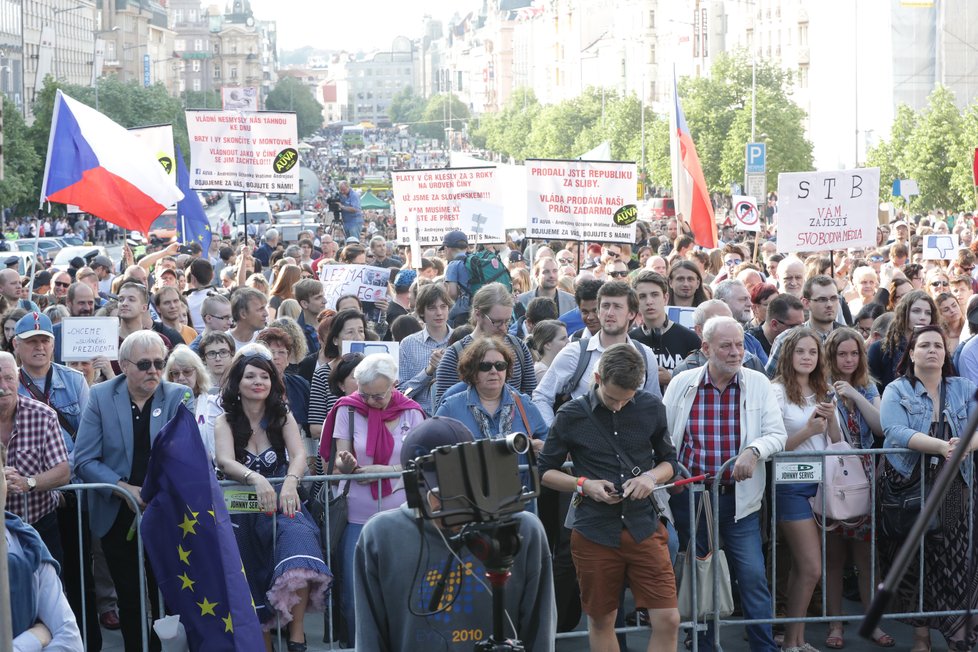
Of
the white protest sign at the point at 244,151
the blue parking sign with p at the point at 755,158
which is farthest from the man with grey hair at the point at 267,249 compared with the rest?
the blue parking sign with p at the point at 755,158

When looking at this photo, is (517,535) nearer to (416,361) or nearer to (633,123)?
(416,361)

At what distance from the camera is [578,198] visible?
14625 millimetres

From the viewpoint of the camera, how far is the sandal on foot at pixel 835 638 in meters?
7.21

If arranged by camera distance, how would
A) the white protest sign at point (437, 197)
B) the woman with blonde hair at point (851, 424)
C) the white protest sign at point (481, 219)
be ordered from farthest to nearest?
the white protest sign at point (481, 219)
the white protest sign at point (437, 197)
the woman with blonde hair at point (851, 424)

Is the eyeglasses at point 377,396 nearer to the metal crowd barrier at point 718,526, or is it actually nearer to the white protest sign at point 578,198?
the metal crowd barrier at point 718,526

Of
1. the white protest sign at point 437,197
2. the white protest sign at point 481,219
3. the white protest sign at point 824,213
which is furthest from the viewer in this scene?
the white protest sign at point 481,219

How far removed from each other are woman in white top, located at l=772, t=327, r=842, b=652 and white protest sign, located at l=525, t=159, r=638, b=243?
23.7ft

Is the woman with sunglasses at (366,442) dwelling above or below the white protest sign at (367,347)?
below

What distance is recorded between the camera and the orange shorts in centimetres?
608

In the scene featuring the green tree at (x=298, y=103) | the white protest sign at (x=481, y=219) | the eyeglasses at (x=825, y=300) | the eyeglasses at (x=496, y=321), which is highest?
the green tree at (x=298, y=103)

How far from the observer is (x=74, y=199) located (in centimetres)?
1307

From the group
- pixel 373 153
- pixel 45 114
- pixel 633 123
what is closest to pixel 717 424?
pixel 45 114

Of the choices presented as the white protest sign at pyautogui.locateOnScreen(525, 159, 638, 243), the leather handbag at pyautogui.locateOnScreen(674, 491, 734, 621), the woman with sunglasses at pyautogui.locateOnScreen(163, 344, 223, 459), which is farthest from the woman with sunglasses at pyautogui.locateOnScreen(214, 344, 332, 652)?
the white protest sign at pyautogui.locateOnScreen(525, 159, 638, 243)

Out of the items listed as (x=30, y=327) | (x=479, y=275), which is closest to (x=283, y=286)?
(x=479, y=275)
